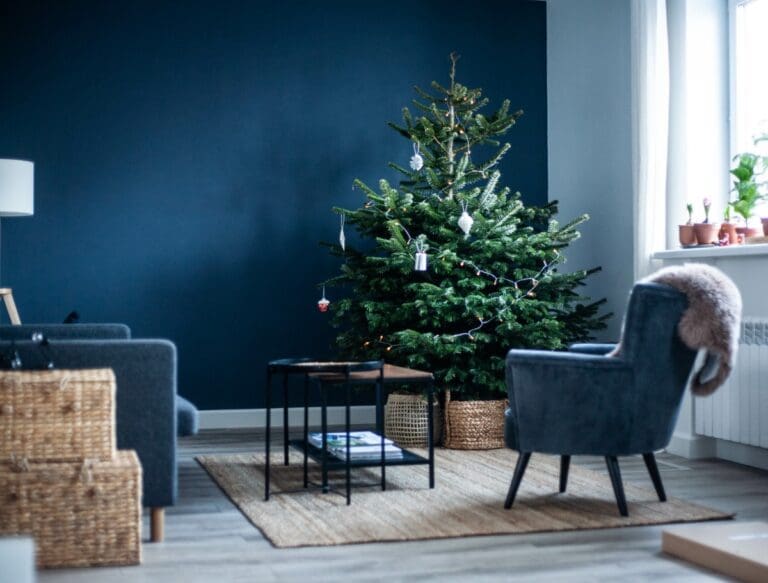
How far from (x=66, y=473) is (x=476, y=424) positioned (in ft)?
9.03

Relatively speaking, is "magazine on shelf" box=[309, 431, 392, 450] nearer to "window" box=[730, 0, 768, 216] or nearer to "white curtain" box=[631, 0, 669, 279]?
"white curtain" box=[631, 0, 669, 279]

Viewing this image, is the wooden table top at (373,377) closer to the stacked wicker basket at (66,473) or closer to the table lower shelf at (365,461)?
the table lower shelf at (365,461)

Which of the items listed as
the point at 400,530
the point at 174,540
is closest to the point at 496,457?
the point at 400,530

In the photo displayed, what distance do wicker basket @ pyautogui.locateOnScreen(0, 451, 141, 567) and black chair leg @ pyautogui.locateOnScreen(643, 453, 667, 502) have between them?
6.18 ft

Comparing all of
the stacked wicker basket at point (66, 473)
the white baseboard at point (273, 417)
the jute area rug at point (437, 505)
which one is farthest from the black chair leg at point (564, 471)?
the white baseboard at point (273, 417)

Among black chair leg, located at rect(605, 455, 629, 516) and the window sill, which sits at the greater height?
the window sill

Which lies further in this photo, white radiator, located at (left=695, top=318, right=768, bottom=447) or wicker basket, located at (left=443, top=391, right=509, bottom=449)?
wicker basket, located at (left=443, top=391, right=509, bottom=449)

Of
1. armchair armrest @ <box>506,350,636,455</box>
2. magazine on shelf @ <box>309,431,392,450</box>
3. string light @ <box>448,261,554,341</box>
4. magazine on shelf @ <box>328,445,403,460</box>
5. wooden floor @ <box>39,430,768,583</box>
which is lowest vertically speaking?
wooden floor @ <box>39,430,768,583</box>

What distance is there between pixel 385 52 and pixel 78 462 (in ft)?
13.6

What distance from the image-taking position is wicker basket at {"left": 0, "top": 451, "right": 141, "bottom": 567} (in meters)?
2.98

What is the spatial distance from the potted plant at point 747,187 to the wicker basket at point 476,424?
4.95 ft

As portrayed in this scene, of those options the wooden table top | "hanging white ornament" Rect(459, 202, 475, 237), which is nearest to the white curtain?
"hanging white ornament" Rect(459, 202, 475, 237)

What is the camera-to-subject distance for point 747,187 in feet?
15.9

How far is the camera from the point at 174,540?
3.34 metres
